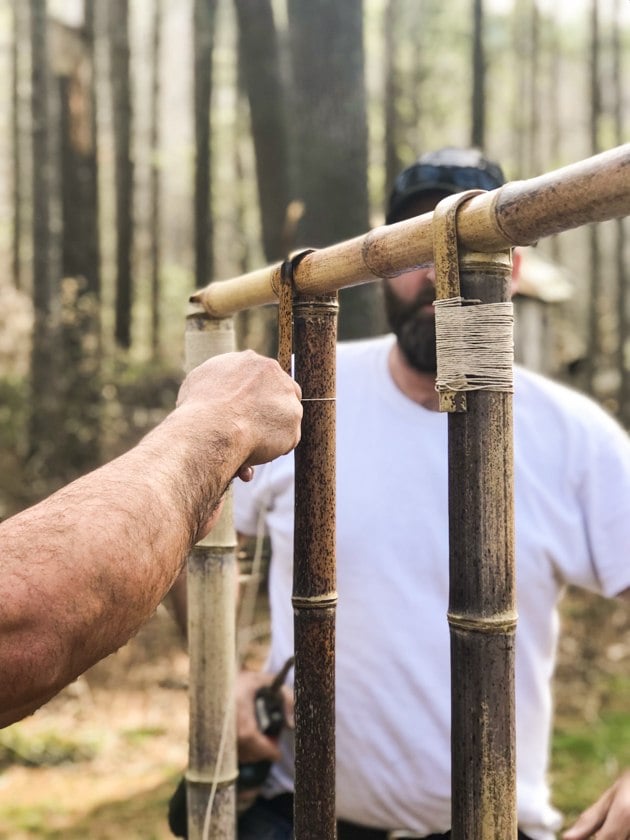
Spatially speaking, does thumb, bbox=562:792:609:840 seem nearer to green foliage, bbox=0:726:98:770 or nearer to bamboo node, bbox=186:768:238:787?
bamboo node, bbox=186:768:238:787

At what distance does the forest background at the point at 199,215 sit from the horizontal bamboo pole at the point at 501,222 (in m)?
3.02

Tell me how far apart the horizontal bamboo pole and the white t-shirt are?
0.92 m

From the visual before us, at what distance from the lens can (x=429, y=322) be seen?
2496 mm

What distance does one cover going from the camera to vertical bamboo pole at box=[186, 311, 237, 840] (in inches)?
83.4

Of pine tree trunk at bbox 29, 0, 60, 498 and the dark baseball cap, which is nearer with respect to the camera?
the dark baseball cap

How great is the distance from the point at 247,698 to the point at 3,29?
24.6m

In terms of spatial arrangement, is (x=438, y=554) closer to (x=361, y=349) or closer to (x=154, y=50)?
(x=361, y=349)

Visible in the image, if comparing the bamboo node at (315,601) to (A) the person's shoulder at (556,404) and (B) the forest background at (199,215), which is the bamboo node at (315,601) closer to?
(A) the person's shoulder at (556,404)

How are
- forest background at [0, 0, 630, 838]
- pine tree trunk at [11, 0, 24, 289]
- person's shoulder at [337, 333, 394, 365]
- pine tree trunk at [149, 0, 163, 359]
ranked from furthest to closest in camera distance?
pine tree trunk at [149, 0, 163, 359]
pine tree trunk at [11, 0, 24, 289]
forest background at [0, 0, 630, 838]
person's shoulder at [337, 333, 394, 365]

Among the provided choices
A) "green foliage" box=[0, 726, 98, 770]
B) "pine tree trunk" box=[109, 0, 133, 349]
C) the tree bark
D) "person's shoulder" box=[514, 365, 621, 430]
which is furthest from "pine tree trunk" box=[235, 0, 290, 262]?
"pine tree trunk" box=[109, 0, 133, 349]

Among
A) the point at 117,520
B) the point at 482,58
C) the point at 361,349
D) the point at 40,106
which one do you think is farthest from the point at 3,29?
the point at 117,520

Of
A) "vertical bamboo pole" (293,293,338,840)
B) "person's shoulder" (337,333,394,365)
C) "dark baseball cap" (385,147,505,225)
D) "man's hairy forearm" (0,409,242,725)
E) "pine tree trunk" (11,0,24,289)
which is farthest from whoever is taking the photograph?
"pine tree trunk" (11,0,24,289)

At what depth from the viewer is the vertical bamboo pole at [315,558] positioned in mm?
1600

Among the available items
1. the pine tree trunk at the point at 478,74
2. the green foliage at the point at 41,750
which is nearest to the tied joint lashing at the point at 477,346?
the green foliage at the point at 41,750
